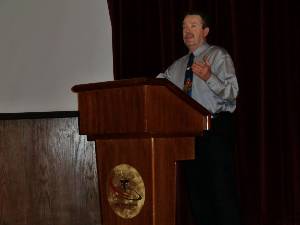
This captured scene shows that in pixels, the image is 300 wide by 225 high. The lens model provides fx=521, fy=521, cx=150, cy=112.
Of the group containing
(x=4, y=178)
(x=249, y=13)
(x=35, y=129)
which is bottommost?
(x=4, y=178)

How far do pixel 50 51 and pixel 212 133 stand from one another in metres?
1.68

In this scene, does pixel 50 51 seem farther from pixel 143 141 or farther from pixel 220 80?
pixel 143 141

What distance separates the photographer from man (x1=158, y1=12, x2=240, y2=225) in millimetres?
2383

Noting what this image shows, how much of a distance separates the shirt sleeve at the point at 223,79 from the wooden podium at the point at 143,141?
1.03 feet

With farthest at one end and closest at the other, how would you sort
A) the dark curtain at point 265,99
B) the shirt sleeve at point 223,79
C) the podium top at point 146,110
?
1. the dark curtain at point 265,99
2. the shirt sleeve at point 223,79
3. the podium top at point 146,110

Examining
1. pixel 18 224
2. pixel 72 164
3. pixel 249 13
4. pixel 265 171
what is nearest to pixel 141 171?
pixel 265 171

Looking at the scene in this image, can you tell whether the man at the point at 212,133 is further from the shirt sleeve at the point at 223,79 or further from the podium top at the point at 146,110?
the podium top at the point at 146,110

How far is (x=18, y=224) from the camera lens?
362 cm

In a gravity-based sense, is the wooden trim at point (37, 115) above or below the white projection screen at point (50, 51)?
below

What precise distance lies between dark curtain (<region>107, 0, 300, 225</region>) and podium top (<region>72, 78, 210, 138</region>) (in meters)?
1.01

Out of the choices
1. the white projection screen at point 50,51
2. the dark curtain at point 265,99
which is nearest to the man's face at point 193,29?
the dark curtain at point 265,99

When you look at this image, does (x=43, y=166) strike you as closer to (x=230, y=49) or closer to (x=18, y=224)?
(x=18, y=224)

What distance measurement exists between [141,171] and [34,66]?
1.94 metres

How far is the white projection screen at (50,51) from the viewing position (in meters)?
3.60
